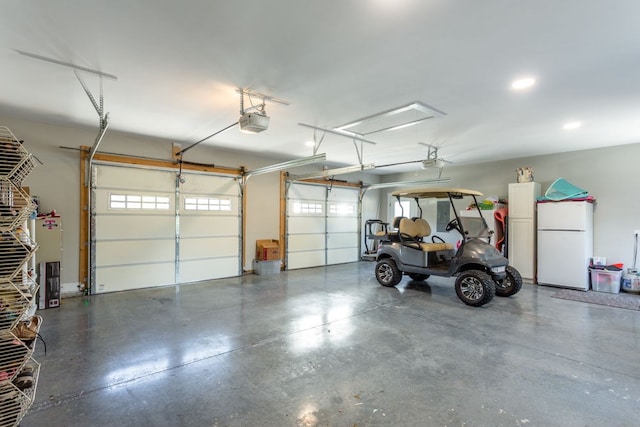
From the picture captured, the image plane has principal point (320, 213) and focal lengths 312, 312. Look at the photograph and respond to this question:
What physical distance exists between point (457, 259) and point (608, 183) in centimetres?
376

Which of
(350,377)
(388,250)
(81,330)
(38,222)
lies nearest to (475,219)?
(388,250)

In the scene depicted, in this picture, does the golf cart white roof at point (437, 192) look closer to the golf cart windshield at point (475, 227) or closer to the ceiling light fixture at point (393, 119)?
the golf cart windshield at point (475, 227)

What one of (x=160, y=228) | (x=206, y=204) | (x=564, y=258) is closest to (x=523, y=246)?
(x=564, y=258)

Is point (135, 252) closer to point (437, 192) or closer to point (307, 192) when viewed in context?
point (307, 192)

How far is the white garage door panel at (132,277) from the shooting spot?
5.51 meters

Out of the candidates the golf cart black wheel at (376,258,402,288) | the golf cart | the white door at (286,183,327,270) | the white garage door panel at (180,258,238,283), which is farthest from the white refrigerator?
the white garage door panel at (180,258,238,283)

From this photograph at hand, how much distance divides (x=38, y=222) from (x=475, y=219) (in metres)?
7.19

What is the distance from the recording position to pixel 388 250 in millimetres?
6141

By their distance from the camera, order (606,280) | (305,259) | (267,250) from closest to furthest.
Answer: (606,280) < (267,250) < (305,259)

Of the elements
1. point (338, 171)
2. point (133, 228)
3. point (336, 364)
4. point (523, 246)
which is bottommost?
point (336, 364)

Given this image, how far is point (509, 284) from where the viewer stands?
17.4 ft

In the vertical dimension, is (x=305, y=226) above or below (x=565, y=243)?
above

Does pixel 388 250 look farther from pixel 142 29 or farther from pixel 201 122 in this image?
pixel 142 29

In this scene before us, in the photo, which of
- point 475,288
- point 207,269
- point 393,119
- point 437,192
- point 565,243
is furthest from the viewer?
point 207,269
